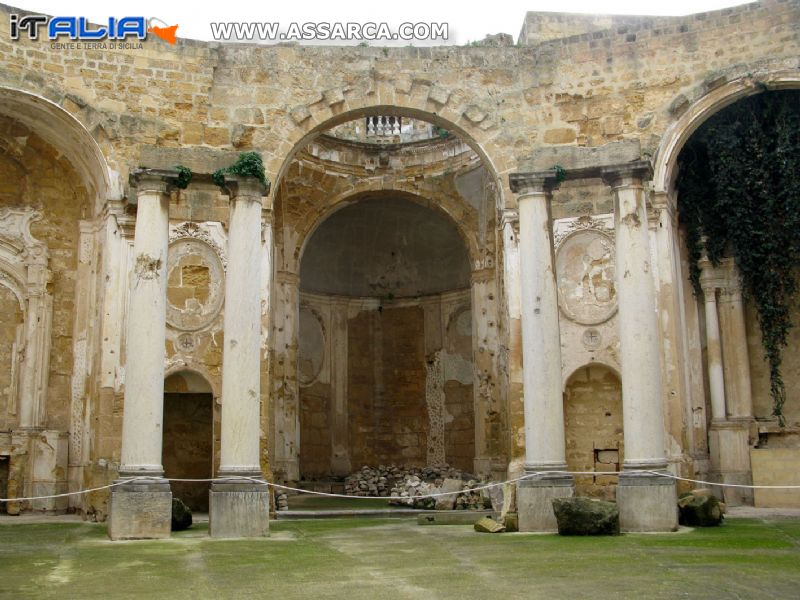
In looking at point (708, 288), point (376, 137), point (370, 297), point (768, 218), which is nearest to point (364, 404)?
point (370, 297)

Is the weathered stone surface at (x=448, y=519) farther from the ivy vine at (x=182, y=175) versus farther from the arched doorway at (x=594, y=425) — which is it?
the ivy vine at (x=182, y=175)

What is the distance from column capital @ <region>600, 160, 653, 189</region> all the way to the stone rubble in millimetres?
6062

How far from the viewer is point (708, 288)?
747 inches

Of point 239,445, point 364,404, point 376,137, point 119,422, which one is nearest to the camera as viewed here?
point 239,445

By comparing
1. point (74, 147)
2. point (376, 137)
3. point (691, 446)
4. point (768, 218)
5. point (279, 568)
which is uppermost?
point (376, 137)

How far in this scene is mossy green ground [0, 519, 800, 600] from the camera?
25.2ft

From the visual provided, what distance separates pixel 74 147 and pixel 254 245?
5539 millimetres

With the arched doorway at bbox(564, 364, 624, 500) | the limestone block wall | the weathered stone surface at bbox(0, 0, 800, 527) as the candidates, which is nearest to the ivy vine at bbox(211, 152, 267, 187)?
the weathered stone surface at bbox(0, 0, 800, 527)

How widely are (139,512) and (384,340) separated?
45.9 ft

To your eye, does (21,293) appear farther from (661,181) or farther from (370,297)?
(661,181)

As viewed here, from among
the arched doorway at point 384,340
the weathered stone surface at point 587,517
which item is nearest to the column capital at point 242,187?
the weathered stone surface at point 587,517

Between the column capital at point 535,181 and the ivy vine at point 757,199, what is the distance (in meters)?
5.90

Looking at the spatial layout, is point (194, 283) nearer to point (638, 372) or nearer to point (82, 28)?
point (82, 28)

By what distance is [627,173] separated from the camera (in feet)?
43.9
